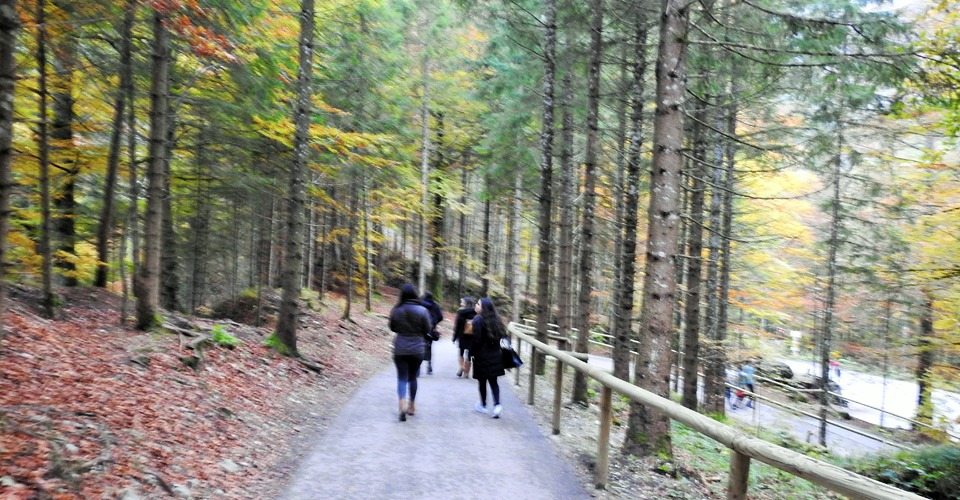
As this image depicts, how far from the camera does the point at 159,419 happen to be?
18.7 feet

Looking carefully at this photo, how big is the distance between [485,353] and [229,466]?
13.7 feet

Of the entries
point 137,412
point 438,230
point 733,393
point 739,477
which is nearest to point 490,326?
point 137,412

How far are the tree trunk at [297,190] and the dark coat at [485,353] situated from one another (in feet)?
13.9

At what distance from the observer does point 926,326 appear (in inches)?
633

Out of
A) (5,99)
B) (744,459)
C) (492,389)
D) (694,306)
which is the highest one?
(5,99)

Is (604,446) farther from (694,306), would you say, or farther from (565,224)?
(694,306)

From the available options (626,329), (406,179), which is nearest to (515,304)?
(406,179)

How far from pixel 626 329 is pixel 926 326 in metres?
11.7

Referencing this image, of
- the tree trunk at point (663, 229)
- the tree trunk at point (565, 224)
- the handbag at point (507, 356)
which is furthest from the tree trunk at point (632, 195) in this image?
the tree trunk at point (663, 229)

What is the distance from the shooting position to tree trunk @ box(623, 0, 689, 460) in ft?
21.5

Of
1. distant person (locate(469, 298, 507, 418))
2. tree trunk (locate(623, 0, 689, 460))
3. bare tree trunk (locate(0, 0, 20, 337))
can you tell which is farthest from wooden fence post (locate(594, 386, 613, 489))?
bare tree trunk (locate(0, 0, 20, 337))

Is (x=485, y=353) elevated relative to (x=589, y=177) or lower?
lower

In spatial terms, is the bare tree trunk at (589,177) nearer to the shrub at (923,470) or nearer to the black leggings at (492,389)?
the black leggings at (492,389)

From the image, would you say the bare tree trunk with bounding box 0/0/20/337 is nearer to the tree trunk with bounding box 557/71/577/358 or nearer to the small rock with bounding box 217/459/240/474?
the small rock with bounding box 217/459/240/474
